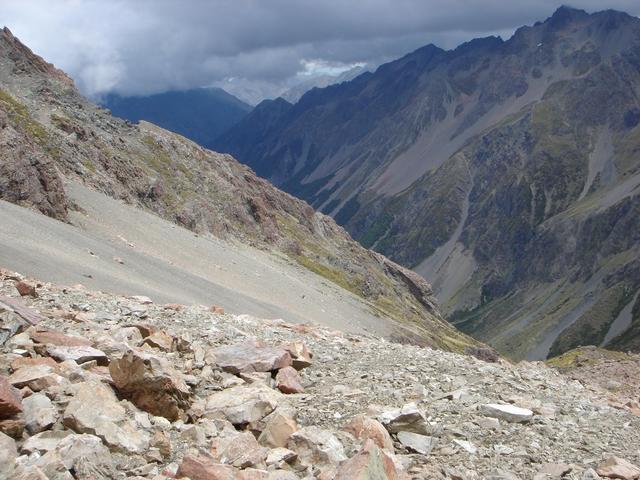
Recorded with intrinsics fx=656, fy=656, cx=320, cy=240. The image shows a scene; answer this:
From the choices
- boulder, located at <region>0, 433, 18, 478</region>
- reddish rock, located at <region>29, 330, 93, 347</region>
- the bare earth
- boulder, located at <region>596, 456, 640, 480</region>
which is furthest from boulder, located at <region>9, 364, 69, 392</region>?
the bare earth

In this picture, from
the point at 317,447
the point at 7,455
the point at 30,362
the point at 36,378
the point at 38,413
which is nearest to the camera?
the point at 7,455

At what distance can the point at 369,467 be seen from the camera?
39.9ft

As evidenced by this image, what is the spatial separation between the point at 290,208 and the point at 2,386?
543 feet

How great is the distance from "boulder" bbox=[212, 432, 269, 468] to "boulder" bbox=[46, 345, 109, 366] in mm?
4643

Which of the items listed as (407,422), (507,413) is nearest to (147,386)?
(407,422)

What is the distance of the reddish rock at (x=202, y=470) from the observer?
12.1 metres

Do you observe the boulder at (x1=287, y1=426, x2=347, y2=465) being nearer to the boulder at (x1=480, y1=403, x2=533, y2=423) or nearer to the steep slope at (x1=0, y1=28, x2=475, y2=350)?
the boulder at (x1=480, y1=403, x2=533, y2=423)

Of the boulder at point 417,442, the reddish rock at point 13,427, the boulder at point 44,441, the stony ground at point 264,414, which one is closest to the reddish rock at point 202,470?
the stony ground at point 264,414

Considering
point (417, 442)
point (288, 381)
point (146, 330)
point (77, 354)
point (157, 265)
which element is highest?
point (417, 442)

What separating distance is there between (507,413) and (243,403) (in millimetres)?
6792

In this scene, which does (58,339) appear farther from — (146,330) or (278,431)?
(278,431)

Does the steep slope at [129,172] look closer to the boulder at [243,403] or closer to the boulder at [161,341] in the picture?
the boulder at [161,341]

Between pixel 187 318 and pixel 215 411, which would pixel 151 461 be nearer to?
pixel 215 411

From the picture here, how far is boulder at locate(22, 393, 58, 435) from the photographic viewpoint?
1316 cm
